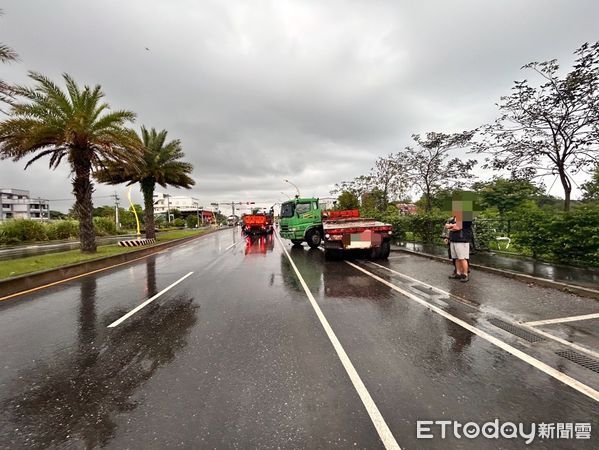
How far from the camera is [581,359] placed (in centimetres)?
338

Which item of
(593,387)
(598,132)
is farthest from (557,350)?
(598,132)

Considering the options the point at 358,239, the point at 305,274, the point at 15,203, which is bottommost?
the point at 305,274

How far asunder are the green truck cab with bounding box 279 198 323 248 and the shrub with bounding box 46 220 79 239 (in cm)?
2723

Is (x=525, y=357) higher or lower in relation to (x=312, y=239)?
lower

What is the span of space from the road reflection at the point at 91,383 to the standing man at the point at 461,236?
6.35 meters

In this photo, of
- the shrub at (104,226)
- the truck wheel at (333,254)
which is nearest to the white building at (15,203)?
the shrub at (104,226)

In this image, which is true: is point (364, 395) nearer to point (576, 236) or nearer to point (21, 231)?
point (576, 236)

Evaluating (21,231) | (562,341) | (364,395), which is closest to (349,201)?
(562,341)

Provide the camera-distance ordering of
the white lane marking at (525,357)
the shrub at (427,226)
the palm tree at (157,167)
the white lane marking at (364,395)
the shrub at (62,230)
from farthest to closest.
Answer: the shrub at (62,230), the palm tree at (157,167), the shrub at (427,226), the white lane marking at (525,357), the white lane marking at (364,395)

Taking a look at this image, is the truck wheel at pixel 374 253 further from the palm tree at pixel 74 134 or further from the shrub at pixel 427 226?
the palm tree at pixel 74 134

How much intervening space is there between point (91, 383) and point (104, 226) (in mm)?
42101

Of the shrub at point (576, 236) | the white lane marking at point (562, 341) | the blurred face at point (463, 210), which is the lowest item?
the white lane marking at point (562, 341)

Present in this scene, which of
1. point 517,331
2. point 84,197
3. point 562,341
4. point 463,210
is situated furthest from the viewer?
point 84,197

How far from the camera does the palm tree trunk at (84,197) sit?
1412 cm
